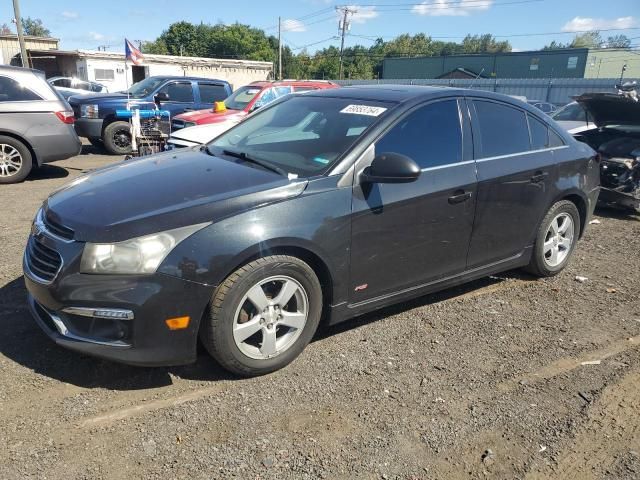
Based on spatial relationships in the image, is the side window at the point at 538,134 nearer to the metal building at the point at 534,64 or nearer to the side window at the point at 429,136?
the side window at the point at 429,136

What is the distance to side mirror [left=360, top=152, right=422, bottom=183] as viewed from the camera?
→ 3.21 meters

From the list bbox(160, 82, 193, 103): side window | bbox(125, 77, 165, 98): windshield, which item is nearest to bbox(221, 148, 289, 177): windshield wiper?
bbox(160, 82, 193, 103): side window

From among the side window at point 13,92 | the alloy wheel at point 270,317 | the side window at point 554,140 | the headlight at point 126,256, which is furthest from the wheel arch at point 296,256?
the side window at point 13,92

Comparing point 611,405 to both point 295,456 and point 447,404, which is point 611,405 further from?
point 295,456

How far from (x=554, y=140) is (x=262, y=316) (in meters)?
3.26

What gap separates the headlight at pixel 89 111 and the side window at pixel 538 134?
10018mm

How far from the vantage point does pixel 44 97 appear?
844cm

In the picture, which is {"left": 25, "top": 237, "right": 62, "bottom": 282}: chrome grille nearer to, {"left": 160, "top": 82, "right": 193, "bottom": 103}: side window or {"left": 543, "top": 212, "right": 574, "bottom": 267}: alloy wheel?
{"left": 543, "top": 212, "right": 574, "bottom": 267}: alloy wheel

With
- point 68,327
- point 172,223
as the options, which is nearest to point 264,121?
point 172,223

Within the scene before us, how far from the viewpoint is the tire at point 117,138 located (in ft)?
38.7

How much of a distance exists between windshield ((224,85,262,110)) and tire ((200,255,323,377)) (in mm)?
7972

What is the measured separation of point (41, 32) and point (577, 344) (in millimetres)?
131579

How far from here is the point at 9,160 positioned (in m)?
8.39

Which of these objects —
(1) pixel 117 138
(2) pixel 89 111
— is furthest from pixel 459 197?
(2) pixel 89 111
